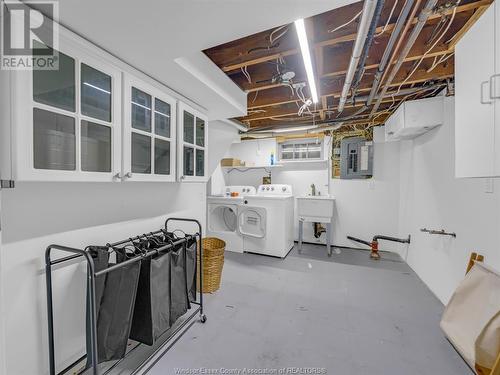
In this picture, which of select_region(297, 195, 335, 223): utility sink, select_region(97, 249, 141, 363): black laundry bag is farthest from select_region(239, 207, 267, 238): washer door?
select_region(97, 249, 141, 363): black laundry bag

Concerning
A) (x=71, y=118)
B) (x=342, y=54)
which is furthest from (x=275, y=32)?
(x=71, y=118)

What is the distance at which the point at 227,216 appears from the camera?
4281 mm

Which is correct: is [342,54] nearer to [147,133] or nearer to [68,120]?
[147,133]

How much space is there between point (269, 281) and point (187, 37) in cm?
261

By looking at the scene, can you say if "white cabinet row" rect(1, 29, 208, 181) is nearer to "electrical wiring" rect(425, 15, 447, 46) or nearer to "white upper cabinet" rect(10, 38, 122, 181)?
"white upper cabinet" rect(10, 38, 122, 181)

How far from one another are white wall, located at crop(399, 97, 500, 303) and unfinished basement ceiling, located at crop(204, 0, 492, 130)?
1.74ft

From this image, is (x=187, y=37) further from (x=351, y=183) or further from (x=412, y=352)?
(x=351, y=183)

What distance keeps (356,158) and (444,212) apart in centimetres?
187

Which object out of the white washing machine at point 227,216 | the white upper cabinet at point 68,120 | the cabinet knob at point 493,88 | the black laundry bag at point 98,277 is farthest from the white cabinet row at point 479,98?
the white washing machine at point 227,216

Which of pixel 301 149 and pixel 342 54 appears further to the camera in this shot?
pixel 301 149

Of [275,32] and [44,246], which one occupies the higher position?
[275,32]

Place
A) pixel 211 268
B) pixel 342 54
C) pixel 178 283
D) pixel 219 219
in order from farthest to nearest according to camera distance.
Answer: pixel 219 219
pixel 211 268
pixel 342 54
pixel 178 283

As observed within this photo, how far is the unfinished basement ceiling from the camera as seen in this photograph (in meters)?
1.50

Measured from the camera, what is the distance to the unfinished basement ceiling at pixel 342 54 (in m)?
1.50
